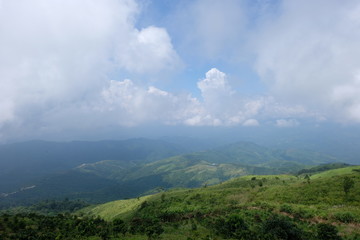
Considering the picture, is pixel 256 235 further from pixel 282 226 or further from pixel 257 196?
pixel 257 196

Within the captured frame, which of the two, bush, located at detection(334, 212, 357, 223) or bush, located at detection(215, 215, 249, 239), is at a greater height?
bush, located at detection(334, 212, 357, 223)

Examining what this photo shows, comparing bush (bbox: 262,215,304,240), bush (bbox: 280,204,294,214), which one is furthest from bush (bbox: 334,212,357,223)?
bush (bbox: 262,215,304,240)

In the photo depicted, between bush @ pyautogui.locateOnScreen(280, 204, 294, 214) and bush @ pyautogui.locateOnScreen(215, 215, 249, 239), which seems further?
bush @ pyautogui.locateOnScreen(280, 204, 294, 214)

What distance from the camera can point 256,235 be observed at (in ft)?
104

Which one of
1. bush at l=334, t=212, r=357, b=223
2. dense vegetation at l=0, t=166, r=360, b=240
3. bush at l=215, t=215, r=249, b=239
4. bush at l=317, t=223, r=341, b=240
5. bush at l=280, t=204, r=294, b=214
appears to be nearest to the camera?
bush at l=317, t=223, r=341, b=240

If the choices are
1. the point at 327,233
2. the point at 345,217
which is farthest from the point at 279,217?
the point at 345,217

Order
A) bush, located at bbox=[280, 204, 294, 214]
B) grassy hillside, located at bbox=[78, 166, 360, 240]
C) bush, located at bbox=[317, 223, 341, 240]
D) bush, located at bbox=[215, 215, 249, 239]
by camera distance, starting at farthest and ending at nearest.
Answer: bush, located at bbox=[280, 204, 294, 214]
bush, located at bbox=[215, 215, 249, 239]
grassy hillside, located at bbox=[78, 166, 360, 240]
bush, located at bbox=[317, 223, 341, 240]

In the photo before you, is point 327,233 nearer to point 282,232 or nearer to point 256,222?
point 282,232

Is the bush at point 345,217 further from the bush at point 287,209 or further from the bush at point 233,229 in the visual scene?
the bush at point 233,229

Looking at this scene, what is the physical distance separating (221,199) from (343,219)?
36.0m

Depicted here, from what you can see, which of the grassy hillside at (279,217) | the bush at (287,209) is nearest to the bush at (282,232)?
the grassy hillside at (279,217)

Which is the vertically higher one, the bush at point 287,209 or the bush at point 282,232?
the bush at point 282,232

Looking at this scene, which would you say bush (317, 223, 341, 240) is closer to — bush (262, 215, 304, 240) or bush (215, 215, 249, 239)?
bush (262, 215, 304, 240)

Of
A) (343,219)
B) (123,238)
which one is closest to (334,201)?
(343,219)
